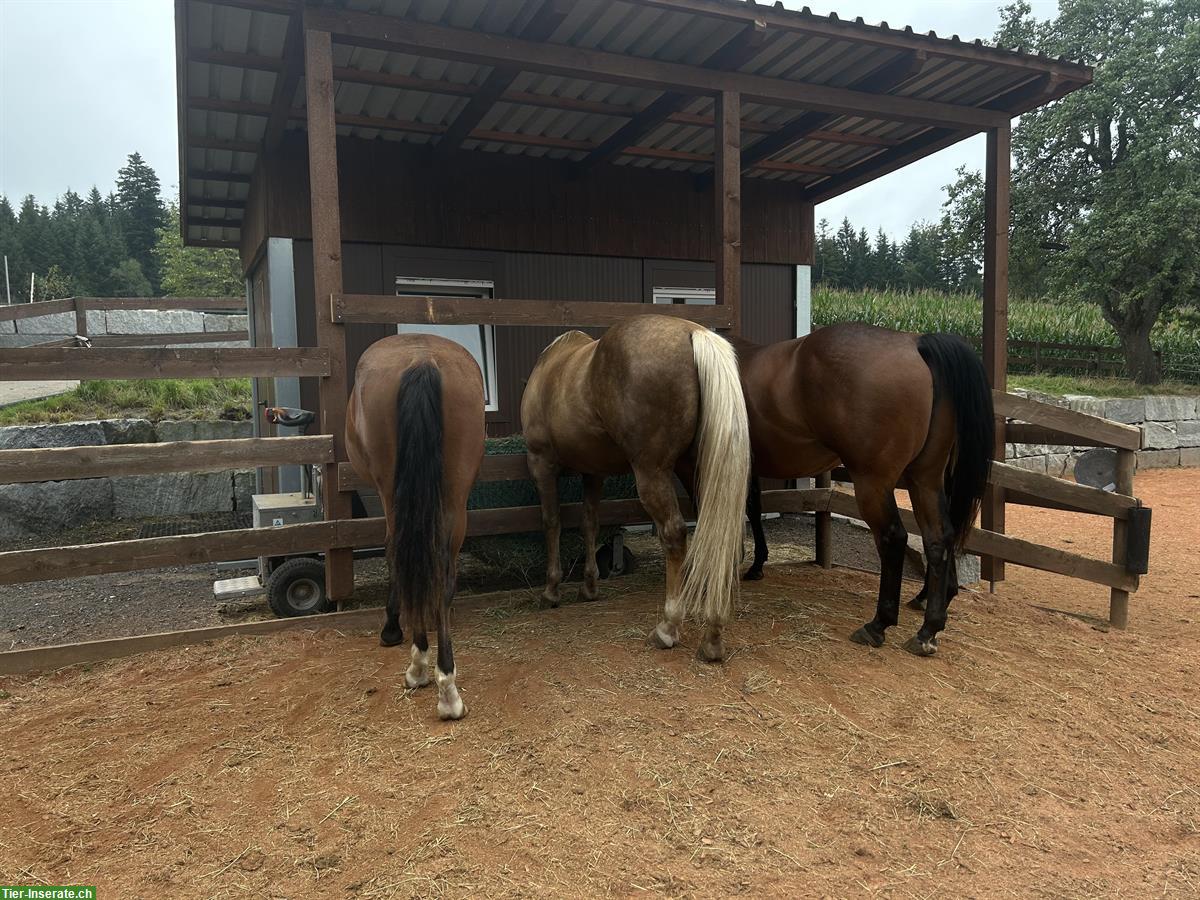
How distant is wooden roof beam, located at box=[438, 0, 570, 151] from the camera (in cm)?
401

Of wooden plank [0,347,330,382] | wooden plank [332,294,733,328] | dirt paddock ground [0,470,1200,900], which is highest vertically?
wooden plank [332,294,733,328]

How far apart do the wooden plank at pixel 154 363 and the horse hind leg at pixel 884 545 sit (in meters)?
3.06

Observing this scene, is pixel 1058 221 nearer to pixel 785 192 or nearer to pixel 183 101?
pixel 785 192

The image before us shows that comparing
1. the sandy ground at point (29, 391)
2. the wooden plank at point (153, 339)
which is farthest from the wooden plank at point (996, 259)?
the sandy ground at point (29, 391)

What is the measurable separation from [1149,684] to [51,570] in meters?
5.43

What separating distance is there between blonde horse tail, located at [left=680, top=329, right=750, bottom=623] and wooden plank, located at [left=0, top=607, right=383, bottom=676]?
6.43 ft

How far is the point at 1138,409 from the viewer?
12.5 metres

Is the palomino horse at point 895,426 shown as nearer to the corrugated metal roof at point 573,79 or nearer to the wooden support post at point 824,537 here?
the wooden support post at point 824,537

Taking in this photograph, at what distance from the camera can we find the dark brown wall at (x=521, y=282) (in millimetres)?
6270

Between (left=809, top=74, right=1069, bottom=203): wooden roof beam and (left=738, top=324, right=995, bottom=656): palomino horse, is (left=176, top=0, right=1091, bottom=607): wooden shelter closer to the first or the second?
(left=809, top=74, right=1069, bottom=203): wooden roof beam

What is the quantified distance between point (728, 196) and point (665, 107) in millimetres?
1185

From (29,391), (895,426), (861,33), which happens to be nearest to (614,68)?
(861,33)

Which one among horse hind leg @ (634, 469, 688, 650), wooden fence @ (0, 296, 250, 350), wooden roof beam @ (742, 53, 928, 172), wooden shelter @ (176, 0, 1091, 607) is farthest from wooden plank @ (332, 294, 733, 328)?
wooden fence @ (0, 296, 250, 350)

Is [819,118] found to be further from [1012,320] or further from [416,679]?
[1012,320]
